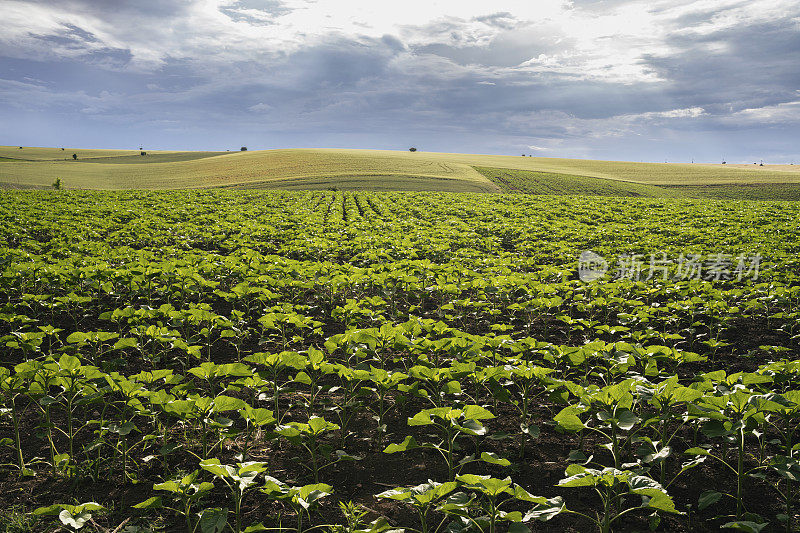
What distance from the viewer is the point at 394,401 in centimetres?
558

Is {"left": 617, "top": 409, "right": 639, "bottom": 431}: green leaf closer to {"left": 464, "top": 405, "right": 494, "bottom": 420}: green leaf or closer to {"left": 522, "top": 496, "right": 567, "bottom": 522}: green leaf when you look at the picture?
{"left": 522, "top": 496, "right": 567, "bottom": 522}: green leaf

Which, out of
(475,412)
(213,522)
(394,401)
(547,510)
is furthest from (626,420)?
(213,522)

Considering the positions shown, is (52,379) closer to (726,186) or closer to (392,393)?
(392,393)

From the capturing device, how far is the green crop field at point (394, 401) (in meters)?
3.53

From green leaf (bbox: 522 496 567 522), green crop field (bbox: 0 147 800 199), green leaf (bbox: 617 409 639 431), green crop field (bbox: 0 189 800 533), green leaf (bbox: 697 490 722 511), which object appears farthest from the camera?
green crop field (bbox: 0 147 800 199)

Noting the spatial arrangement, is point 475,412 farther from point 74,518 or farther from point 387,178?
point 387,178

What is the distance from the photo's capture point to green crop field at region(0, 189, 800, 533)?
139 inches

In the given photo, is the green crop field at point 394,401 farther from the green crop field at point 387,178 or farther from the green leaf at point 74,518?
the green crop field at point 387,178

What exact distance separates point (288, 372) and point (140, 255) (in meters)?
7.55

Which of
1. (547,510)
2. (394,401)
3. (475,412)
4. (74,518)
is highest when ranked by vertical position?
(475,412)

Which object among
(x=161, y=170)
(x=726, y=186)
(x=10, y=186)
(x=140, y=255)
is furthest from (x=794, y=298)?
(x=161, y=170)

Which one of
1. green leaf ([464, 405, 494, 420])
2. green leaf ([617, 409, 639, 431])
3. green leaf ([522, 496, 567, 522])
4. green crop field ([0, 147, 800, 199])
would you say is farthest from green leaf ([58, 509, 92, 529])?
green crop field ([0, 147, 800, 199])

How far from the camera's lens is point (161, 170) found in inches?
2709

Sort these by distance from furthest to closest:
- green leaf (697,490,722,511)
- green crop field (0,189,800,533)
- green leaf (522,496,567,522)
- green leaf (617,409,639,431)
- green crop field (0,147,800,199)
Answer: green crop field (0,147,800,199)
green crop field (0,189,800,533)
green leaf (617,409,639,431)
green leaf (697,490,722,511)
green leaf (522,496,567,522)
